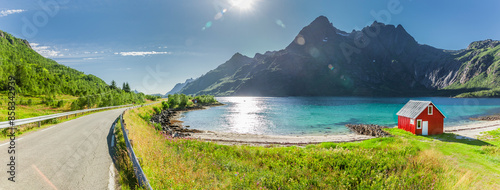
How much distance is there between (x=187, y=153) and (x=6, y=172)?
7.47 metres

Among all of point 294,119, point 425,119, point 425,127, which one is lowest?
point 294,119

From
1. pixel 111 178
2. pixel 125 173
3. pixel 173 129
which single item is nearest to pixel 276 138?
pixel 173 129

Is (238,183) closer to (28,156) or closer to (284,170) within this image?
(284,170)

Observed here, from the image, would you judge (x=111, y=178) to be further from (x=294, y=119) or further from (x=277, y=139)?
(x=294, y=119)

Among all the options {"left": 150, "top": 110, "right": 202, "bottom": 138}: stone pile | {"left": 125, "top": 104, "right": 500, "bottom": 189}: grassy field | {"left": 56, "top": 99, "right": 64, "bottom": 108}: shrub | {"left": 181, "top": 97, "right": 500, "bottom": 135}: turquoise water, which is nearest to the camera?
{"left": 125, "top": 104, "right": 500, "bottom": 189}: grassy field

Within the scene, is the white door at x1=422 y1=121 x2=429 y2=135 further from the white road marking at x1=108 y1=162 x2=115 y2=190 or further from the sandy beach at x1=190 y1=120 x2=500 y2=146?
the white road marking at x1=108 y1=162 x2=115 y2=190

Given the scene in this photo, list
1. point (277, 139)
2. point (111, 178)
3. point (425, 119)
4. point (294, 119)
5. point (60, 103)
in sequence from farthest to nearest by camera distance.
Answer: point (294, 119) < point (60, 103) < point (277, 139) < point (425, 119) < point (111, 178)

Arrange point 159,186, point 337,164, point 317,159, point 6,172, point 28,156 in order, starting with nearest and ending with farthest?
point 159,186 < point 6,172 < point 28,156 < point 337,164 < point 317,159

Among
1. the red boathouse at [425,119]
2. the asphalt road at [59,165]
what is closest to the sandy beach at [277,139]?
the red boathouse at [425,119]

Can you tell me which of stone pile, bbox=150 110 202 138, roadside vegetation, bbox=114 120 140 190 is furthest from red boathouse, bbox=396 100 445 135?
roadside vegetation, bbox=114 120 140 190

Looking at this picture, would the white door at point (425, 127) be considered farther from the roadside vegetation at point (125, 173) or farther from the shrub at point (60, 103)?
the shrub at point (60, 103)

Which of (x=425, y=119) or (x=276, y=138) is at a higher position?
(x=425, y=119)

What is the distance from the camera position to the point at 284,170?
35.0ft

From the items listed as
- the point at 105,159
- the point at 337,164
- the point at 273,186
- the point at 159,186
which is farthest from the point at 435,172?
the point at 105,159
